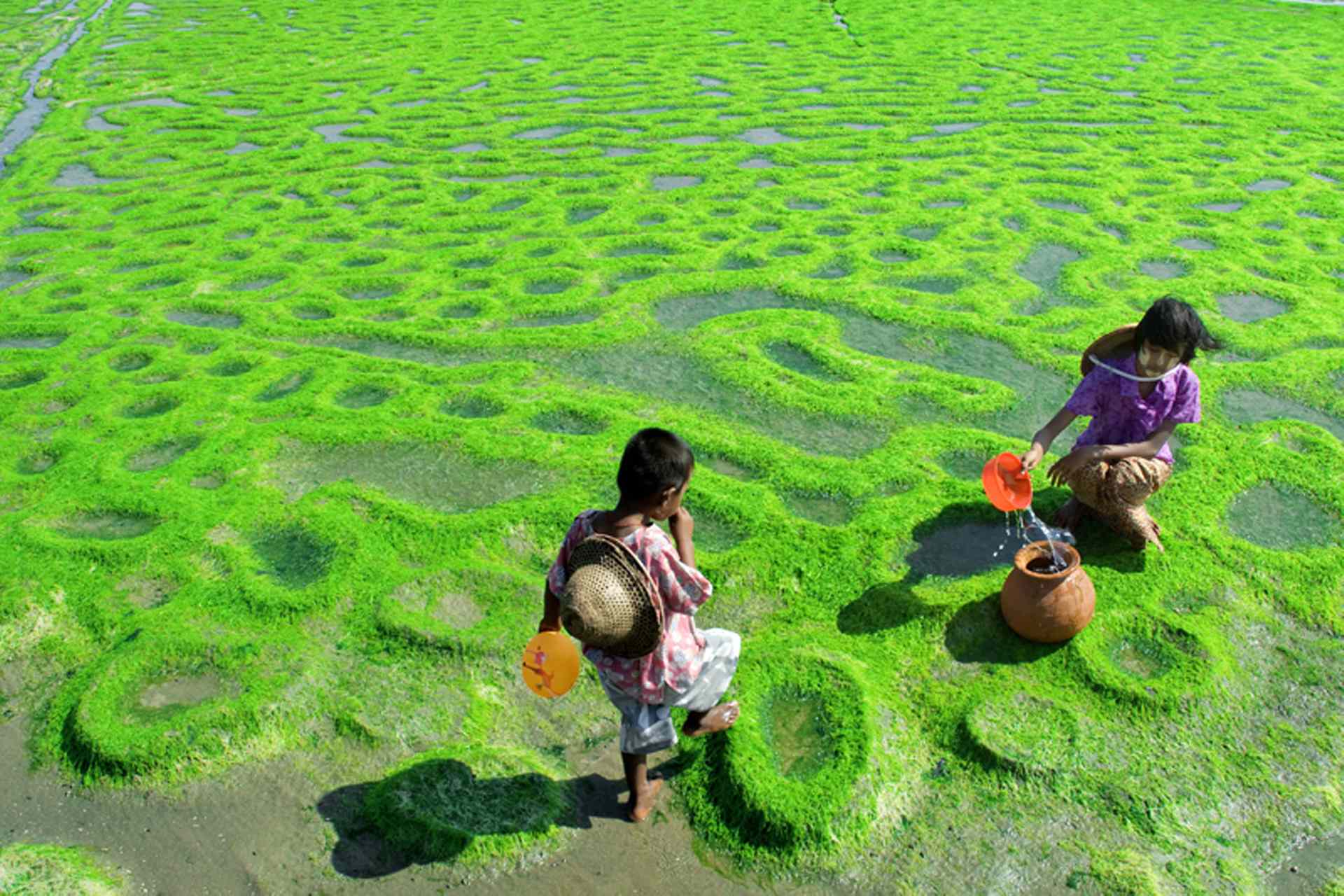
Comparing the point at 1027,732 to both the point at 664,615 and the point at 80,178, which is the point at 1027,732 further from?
the point at 80,178

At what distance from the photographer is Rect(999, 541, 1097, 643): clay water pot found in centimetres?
464

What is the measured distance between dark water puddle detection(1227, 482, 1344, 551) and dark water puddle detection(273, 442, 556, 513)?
394 centimetres

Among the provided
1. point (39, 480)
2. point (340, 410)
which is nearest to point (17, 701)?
point (39, 480)

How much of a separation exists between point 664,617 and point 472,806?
1.19 metres

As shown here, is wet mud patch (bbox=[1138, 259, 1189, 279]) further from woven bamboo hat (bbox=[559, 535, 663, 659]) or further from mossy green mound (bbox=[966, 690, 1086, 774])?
woven bamboo hat (bbox=[559, 535, 663, 659])

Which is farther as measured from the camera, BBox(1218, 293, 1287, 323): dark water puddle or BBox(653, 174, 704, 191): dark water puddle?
BBox(653, 174, 704, 191): dark water puddle

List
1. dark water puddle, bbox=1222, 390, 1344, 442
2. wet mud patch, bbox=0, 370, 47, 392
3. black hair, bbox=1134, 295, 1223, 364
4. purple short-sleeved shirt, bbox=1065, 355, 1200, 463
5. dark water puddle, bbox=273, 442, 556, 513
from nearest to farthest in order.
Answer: black hair, bbox=1134, 295, 1223, 364
purple short-sleeved shirt, bbox=1065, 355, 1200, 463
dark water puddle, bbox=273, 442, 556, 513
dark water puddle, bbox=1222, 390, 1344, 442
wet mud patch, bbox=0, 370, 47, 392

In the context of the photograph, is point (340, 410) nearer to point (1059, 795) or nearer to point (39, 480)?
point (39, 480)

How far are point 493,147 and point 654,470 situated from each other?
11.4m

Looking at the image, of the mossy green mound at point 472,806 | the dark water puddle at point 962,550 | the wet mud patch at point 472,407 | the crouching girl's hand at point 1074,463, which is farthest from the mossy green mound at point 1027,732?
the wet mud patch at point 472,407

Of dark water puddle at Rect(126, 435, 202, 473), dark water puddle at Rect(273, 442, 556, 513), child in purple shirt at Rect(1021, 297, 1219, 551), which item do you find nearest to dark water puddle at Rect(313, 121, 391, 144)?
dark water puddle at Rect(126, 435, 202, 473)

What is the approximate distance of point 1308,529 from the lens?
18.6 ft

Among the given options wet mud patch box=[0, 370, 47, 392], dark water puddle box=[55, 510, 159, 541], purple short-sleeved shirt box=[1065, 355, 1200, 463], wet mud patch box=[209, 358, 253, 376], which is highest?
purple short-sleeved shirt box=[1065, 355, 1200, 463]

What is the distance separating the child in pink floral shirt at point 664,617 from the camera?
360 cm
